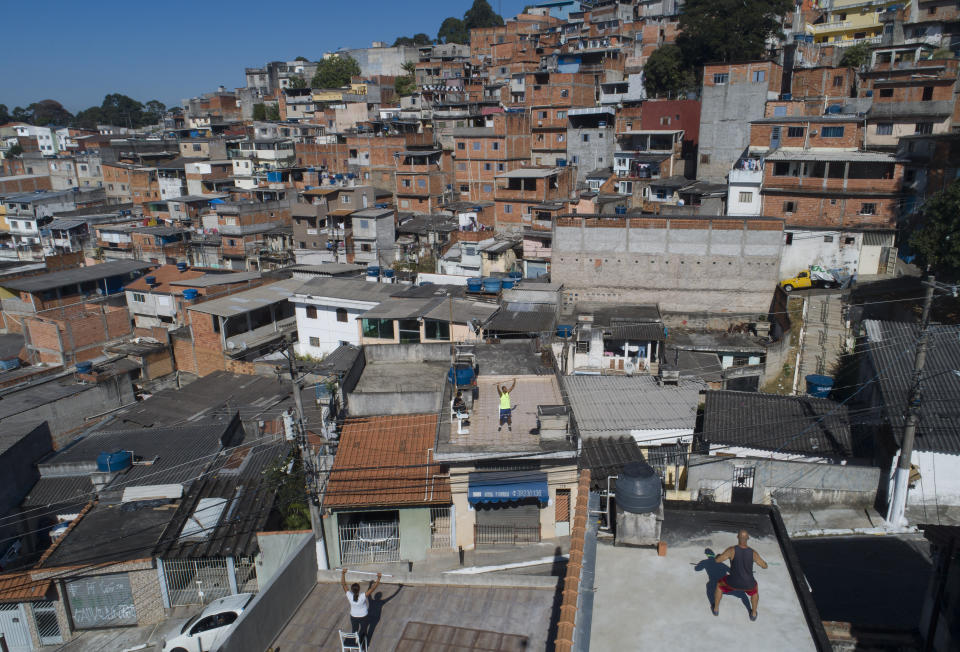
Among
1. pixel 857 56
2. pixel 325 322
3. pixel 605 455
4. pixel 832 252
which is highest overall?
pixel 857 56

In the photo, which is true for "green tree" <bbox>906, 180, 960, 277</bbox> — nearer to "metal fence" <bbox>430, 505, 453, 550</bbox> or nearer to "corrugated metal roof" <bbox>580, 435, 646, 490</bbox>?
"corrugated metal roof" <bbox>580, 435, 646, 490</bbox>

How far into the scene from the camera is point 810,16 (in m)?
66.4

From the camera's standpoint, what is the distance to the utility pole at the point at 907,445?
1357 centimetres

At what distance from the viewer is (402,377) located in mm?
18688

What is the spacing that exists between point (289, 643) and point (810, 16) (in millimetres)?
78532

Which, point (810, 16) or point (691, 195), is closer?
point (691, 195)

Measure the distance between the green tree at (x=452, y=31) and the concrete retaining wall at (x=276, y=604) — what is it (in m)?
111

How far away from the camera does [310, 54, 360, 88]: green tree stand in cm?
9831

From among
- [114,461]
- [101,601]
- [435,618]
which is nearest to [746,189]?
[435,618]

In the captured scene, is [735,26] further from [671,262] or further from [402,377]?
[402,377]

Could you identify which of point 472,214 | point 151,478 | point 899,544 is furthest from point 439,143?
point 899,544

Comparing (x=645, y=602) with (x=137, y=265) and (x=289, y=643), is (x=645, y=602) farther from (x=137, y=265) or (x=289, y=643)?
(x=137, y=265)

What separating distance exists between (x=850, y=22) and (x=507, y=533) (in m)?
70.1

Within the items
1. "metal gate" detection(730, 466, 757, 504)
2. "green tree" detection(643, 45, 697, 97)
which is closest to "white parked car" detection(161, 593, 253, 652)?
"metal gate" detection(730, 466, 757, 504)
